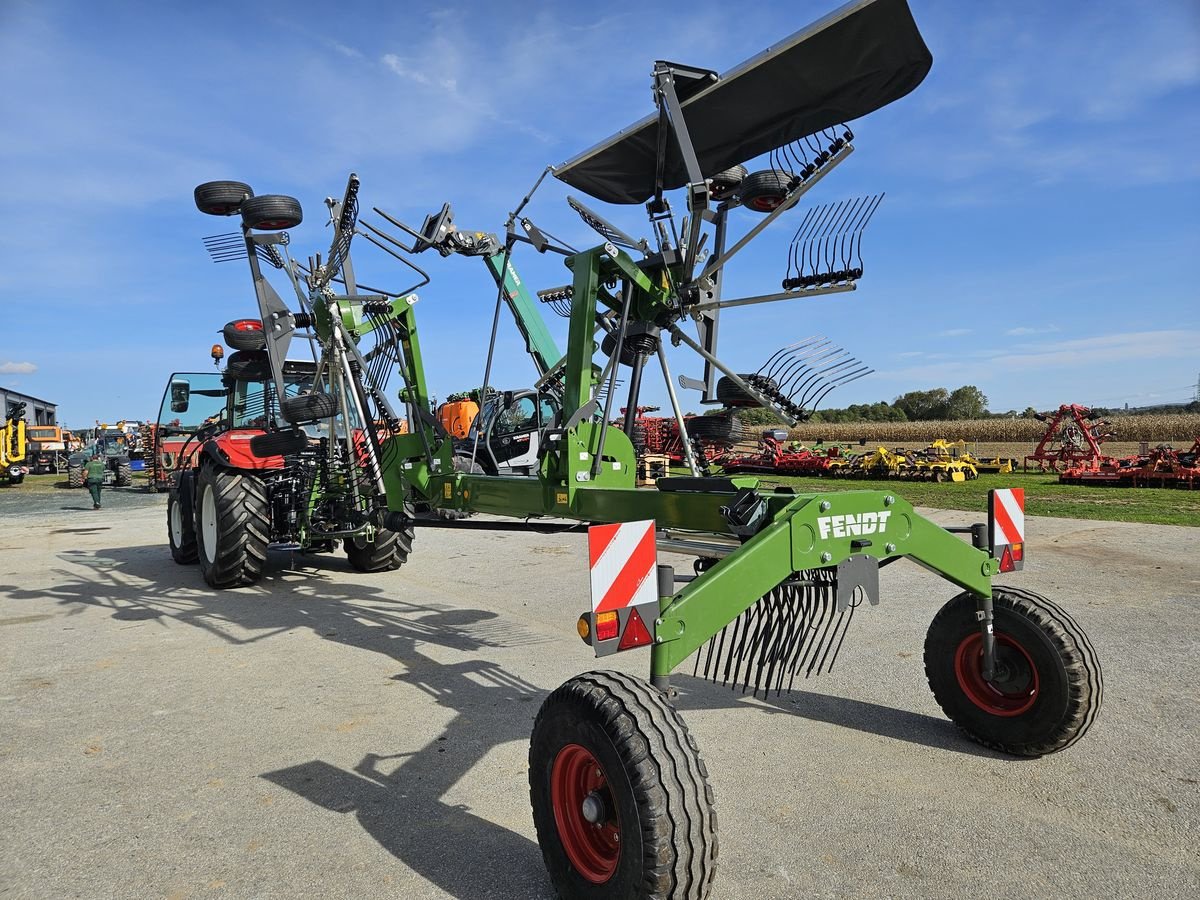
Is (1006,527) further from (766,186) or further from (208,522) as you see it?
(208,522)

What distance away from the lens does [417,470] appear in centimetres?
538

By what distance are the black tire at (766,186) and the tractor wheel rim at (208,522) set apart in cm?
627

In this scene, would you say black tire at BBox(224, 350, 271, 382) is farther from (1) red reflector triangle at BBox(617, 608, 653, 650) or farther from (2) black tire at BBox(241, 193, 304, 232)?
(1) red reflector triangle at BBox(617, 608, 653, 650)

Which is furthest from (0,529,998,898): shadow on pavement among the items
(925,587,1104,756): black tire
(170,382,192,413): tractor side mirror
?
(170,382,192,413): tractor side mirror

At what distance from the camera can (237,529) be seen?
7.18m

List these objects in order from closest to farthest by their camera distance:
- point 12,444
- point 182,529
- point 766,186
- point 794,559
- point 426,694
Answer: point 794,559 < point 766,186 < point 426,694 < point 182,529 < point 12,444

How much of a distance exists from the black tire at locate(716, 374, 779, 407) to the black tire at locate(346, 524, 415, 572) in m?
4.89

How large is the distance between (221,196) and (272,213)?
536mm

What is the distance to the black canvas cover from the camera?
307cm

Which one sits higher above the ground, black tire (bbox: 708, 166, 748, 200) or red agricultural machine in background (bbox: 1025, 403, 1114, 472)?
black tire (bbox: 708, 166, 748, 200)

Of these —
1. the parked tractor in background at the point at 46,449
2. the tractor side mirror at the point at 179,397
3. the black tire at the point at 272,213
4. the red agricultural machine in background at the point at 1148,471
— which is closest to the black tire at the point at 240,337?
the black tire at the point at 272,213

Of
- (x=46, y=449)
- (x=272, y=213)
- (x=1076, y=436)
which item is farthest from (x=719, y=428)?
(x=46, y=449)

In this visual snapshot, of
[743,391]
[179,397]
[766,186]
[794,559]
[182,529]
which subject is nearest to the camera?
[794,559]

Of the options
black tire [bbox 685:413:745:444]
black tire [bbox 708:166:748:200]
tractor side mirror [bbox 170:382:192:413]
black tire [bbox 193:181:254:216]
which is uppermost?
black tire [bbox 193:181:254:216]
